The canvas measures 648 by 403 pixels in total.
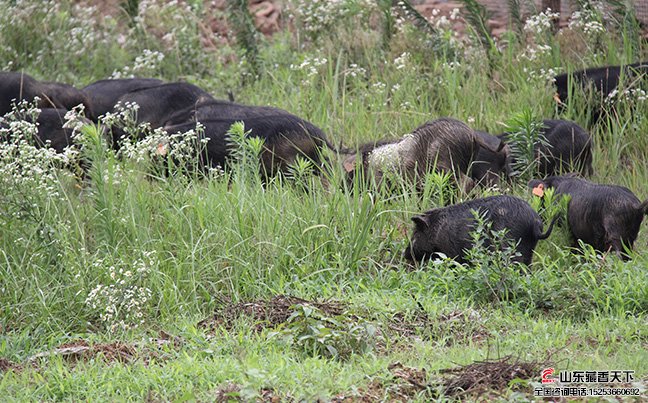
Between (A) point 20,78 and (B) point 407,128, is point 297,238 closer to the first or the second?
(B) point 407,128

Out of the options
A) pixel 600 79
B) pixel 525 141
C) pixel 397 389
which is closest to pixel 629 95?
pixel 600 79

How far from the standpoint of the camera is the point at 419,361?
4.69 m

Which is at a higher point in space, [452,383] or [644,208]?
[452,383]

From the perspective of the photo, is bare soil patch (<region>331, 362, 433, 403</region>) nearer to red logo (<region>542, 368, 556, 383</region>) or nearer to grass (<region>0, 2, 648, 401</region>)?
grass (<region>0, 2, 648, 401</region>)

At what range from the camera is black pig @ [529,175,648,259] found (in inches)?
255

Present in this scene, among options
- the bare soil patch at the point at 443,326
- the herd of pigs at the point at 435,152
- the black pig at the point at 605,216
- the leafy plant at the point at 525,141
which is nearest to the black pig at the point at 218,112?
the herd of pigs at the point at 435,152

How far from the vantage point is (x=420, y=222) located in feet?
21.0

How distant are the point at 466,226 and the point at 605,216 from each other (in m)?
0.93

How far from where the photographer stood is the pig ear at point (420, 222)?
6395 mm

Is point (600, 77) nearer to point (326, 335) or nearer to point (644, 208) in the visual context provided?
point (644, 208)

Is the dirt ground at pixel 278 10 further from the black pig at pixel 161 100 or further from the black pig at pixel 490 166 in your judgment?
the black pig at pixel 490 166

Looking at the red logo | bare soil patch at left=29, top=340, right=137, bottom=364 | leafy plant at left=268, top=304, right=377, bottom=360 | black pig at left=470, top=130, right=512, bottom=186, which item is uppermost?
the red logo

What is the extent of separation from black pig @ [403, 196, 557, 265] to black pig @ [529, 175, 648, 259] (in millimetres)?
469

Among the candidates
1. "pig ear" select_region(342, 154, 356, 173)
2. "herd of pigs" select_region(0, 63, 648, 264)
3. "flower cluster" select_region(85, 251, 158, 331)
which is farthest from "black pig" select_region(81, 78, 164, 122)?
"flower cluster" select_region(85, 251, 158, 331)
